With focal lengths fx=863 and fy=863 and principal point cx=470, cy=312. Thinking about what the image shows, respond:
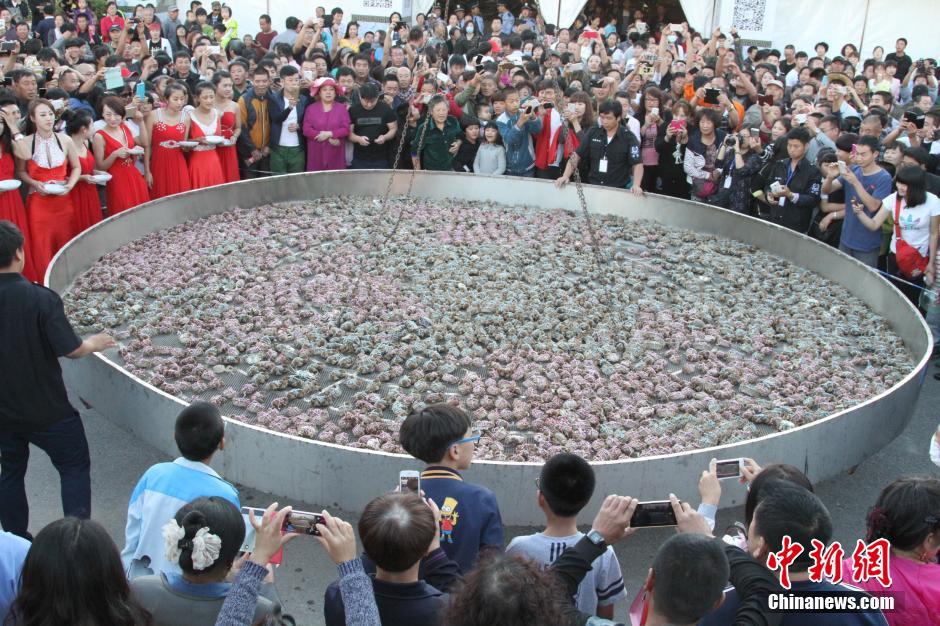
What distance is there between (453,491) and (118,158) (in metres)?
5.70

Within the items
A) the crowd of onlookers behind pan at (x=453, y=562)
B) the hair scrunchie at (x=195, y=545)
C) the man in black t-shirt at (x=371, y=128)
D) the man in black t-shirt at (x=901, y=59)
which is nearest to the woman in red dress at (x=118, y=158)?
the man in black t-shirt at (x=371, y=128)

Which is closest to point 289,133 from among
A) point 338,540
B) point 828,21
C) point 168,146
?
point 168,146

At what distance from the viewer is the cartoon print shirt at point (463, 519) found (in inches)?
110

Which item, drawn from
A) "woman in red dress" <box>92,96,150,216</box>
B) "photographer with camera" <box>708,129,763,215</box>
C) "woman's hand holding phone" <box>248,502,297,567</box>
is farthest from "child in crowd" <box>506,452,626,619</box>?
"photographer with camera" <box>708,129,763,215</box>

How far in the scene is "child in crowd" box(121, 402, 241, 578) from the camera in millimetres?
2869

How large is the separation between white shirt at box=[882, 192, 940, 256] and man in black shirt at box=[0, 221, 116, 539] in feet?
18.1

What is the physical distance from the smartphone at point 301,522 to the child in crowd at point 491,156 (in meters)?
7.06

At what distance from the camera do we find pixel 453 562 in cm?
257

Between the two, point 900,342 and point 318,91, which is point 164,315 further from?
point 900,342

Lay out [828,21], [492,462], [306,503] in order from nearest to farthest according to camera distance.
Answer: [492,462], [306,503], [828,21]

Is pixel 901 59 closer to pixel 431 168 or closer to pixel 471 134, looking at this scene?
pixel 471 134

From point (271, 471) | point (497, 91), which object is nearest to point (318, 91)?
point (497, 91)

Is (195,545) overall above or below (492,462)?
above

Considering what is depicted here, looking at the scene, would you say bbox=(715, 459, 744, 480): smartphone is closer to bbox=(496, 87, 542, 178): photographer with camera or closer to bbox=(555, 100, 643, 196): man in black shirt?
bbox=(555, 100, 643, 196): man in black shirt
